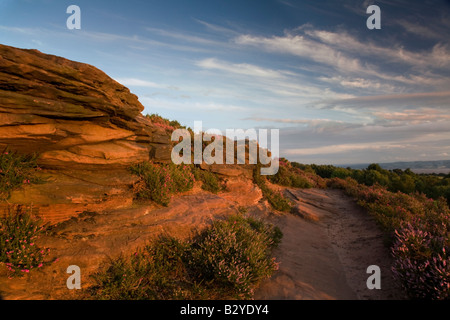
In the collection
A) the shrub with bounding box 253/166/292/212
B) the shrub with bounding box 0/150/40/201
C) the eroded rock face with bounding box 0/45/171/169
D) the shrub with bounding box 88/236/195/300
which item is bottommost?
the shrub with bounding box 88/236/195/300

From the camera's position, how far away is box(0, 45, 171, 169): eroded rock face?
5770 millimetres

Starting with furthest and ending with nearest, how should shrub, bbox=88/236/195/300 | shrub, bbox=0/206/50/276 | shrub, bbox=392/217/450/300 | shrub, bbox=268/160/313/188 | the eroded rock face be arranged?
shrub, bbox=268/160/313/188, the eroded rock face, shrub, bbox=392/217/450/300, shrub, bbox=88/236/195/300, shrub, bbox=0/206/50/276

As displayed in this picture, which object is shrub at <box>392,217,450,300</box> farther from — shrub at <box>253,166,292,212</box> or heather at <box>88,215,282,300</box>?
shrub at <box>253,166,292,212</box>

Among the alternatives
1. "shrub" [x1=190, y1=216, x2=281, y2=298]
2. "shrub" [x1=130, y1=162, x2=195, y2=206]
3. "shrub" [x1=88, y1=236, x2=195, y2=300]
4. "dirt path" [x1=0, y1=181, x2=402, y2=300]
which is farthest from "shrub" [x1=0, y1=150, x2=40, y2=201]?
"shrub" [x1=190, y1=216, x2=281, y2=298]

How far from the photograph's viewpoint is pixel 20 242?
5.23 metres

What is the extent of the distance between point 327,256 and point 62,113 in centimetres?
996

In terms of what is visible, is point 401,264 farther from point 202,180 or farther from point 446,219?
point 202,180

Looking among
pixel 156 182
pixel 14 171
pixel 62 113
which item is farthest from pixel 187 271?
pixel 62 113

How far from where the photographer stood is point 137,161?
8.48 m

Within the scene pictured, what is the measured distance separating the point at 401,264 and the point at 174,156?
9050mm

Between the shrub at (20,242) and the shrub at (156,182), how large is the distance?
2.91 meters

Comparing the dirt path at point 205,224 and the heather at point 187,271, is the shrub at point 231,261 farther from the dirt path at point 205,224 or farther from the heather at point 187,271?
the dirt path at point 205,224

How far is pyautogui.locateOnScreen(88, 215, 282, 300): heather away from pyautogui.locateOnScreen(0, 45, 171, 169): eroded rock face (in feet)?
10.9

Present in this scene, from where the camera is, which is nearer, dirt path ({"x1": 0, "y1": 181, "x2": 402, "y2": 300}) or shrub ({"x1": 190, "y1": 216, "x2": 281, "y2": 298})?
dirt path ({"x1": 0, "y1": 181, "x2": 402, "y2": 300})
